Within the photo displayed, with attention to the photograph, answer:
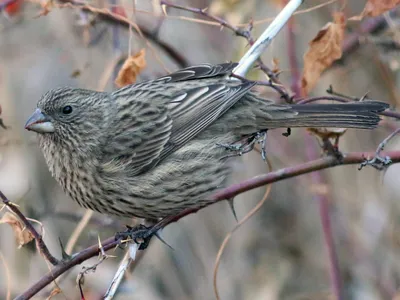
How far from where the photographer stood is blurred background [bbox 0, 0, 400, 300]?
5.50 metres

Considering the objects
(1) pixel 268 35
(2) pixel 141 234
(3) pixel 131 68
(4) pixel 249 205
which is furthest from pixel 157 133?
(4) pixel 249 205

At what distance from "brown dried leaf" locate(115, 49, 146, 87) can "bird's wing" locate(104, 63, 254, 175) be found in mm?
317

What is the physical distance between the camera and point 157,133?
4090 millimetres

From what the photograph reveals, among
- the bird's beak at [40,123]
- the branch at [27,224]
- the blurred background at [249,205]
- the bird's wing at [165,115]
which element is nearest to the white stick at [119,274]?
the branch at [27,224]

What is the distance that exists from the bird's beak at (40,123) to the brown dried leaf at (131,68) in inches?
16.5

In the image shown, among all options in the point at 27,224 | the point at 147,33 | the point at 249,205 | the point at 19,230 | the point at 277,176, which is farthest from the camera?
the point at 249,205

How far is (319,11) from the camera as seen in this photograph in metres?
5.67

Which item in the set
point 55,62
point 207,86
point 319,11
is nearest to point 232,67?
point 207,86

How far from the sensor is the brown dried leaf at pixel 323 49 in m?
3.55

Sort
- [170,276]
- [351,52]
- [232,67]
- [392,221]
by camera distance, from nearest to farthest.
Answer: [232,67] < [351,52] < [392,221] < [170,276]

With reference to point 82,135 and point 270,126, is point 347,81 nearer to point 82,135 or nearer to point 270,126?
point 270,126

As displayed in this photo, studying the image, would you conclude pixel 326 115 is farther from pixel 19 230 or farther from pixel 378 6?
pixel 19 230

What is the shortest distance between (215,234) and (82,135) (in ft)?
7.84

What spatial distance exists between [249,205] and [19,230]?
123 inches
